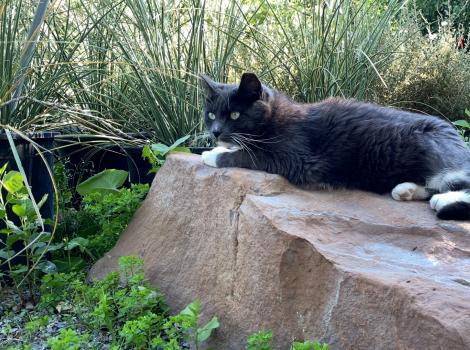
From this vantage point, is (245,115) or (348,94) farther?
(348,94)

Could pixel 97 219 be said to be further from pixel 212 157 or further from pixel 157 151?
pixel 212 157

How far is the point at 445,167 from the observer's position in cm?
261

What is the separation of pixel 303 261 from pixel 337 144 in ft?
3.24

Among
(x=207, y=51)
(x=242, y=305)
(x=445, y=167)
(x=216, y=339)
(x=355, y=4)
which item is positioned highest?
(x=355, y=4)

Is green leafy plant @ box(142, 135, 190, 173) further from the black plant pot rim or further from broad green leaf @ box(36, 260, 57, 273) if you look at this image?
broad green leaf @ box(36, 260, 57, 273)

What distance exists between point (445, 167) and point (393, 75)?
2727 mm

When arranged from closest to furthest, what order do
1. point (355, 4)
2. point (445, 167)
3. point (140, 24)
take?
1. point (445, 167)
2. point (140, 24)
3. point (355, 4)

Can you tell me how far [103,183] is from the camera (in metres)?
3.28

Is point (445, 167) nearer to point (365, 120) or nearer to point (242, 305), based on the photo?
point (365, 120)

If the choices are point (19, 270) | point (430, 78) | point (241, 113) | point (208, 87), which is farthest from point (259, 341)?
point (430, 78)

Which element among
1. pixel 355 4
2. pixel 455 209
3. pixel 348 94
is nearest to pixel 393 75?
pixel 355 4

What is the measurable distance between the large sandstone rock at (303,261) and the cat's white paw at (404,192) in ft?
0.17

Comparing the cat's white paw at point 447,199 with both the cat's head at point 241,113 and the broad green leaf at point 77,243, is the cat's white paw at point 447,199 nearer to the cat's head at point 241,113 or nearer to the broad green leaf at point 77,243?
the cat's head at point 241,113

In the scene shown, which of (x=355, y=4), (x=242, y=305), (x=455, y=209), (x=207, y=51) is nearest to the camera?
(x=242, y=305)
